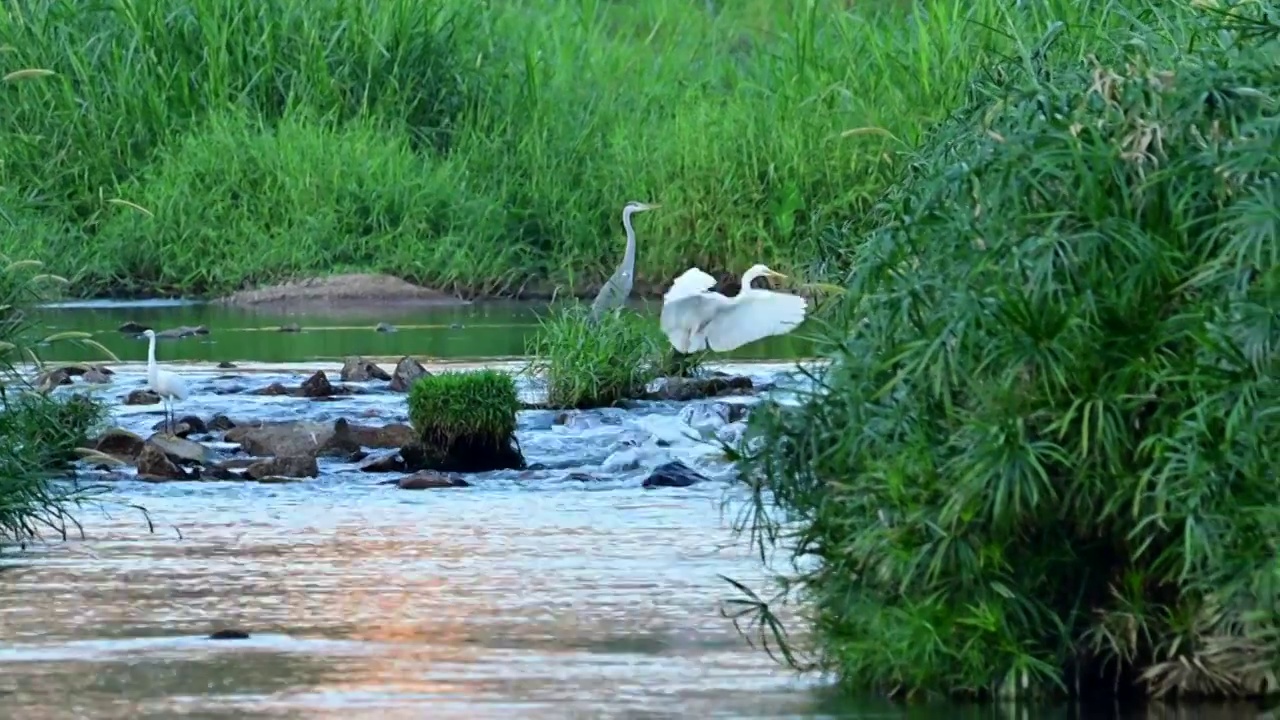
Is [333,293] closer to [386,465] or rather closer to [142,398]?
[142,398]

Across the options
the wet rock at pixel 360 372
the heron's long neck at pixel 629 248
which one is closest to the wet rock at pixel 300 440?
the wet rock at pixel 360 372

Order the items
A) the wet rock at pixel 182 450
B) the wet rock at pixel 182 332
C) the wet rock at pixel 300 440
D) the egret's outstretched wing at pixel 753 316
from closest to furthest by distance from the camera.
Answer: the wet rock at pixel 182 450 → the wet rock at pixel 300 440 → the egret's outstretched wing at pixel 753 316 → the wet rock at pixel 182 332

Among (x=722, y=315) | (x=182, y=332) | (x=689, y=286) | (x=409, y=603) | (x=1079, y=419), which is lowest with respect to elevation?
(x=182, y=332)

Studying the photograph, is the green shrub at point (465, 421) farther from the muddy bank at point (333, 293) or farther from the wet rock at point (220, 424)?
the muddy bank at point (333, 293)

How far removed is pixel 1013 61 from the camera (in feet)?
27.8

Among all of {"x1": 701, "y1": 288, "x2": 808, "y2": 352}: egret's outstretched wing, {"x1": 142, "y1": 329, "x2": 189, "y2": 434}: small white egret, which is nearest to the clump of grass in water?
{"x1": 701, "y1": 288, "x2": 808, "y2": 352}: egret's outstretched wing

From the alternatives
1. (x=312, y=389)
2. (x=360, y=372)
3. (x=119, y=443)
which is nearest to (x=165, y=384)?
(x=119, y=443)

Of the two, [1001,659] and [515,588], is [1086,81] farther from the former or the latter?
[515,588]

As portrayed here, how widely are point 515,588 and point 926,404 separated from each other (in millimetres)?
2763

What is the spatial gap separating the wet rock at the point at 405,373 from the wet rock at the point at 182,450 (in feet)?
10.2

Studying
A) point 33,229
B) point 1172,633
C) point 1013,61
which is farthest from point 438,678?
point 33,229

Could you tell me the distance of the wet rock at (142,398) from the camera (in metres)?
16.6

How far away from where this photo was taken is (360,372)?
17.5 meters

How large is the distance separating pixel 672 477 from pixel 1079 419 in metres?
6.20
